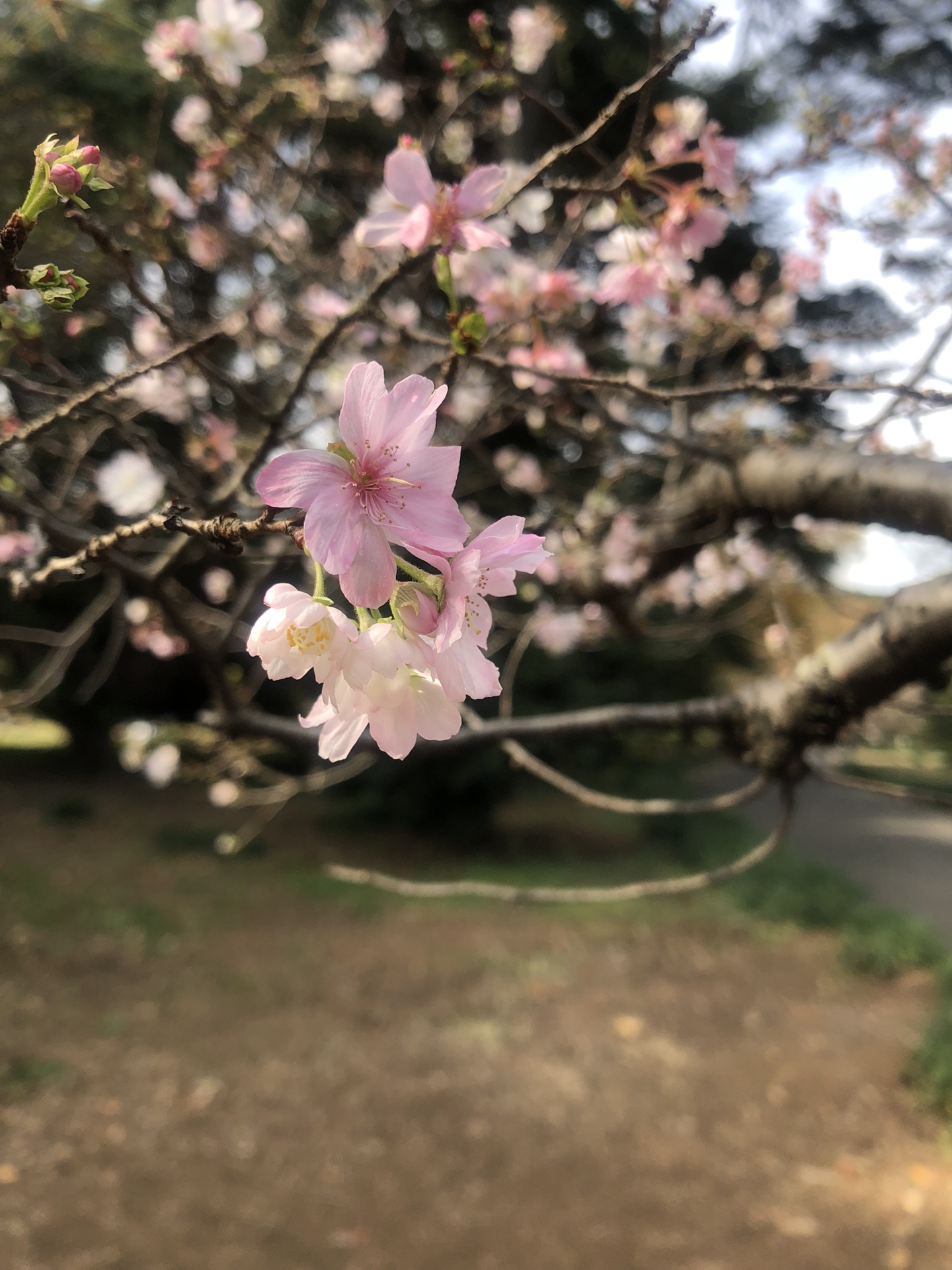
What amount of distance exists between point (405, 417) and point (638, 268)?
928mm

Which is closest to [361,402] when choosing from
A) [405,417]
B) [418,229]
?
[405,417]

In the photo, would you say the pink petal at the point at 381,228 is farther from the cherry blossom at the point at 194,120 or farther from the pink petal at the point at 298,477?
the cherry blossom at the point at 194,120

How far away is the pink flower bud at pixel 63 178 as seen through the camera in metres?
0.61

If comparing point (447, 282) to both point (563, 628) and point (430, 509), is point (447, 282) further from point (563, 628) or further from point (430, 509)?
point (563, 628)

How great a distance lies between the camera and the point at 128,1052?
415 centimetres

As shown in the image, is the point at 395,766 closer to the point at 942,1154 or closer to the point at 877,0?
the point at 942,1154

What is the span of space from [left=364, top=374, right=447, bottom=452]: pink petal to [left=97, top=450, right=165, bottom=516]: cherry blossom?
1.64m

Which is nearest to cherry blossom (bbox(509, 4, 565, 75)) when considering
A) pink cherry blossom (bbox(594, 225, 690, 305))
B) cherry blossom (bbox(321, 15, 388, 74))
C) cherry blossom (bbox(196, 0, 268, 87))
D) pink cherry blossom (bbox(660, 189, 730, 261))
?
cherry blossom (bbox(321, 15, 388, 74))

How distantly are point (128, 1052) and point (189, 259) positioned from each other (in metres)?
3.92

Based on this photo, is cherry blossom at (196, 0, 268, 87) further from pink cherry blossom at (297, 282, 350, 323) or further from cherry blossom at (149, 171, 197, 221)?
pink cherry blossom at (297, 282, 350, 323)

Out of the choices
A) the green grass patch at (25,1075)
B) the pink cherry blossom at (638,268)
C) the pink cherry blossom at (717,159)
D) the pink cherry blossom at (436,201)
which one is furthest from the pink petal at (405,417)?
the green grass patch at (25,1075)

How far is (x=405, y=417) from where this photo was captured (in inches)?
24.6

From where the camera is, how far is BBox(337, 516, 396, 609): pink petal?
580 millimetres

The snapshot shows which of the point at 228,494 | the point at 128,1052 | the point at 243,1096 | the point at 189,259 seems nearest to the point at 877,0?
the point at 189,259
